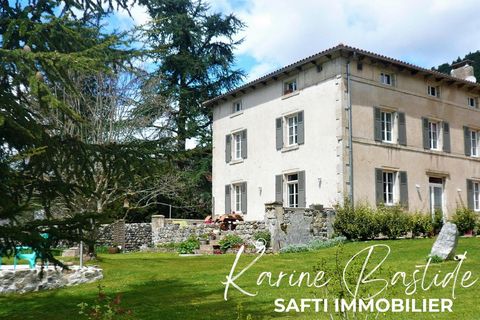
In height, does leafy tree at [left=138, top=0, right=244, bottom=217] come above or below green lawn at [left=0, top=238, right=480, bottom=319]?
above

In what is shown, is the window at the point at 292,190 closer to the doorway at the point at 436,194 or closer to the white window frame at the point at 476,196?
the doorway at the point at 436,194

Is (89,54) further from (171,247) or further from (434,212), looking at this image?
(434,212)

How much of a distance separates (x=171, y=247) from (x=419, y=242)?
9548mm

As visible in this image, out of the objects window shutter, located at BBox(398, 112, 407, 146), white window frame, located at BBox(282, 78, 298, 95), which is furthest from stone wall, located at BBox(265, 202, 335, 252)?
white window frame, located at BBox(282, 78, 298, 95)

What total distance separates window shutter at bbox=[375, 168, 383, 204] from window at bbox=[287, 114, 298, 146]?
3.36m

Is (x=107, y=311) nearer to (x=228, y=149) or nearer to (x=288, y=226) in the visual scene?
(x=288, y=226)

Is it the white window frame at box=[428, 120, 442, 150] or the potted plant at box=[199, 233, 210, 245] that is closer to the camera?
the potted plant at box=[199, 233, 210, 245]

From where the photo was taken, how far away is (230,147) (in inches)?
955

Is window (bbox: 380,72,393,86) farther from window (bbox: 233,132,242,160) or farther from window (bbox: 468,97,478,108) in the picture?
window (bbox: 233,132,242,160)

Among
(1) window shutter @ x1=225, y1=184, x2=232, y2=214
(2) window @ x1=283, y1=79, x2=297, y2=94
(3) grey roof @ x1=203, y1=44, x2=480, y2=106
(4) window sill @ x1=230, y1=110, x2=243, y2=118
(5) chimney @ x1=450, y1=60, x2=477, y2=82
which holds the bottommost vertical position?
(1) window shutter @ x1=225, y1=184, x2=232, y2=214

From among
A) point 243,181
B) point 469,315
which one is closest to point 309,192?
point 243,181

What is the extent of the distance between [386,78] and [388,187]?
426 cm

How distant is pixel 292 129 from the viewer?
2116cm

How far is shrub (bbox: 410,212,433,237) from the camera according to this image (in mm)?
18484
